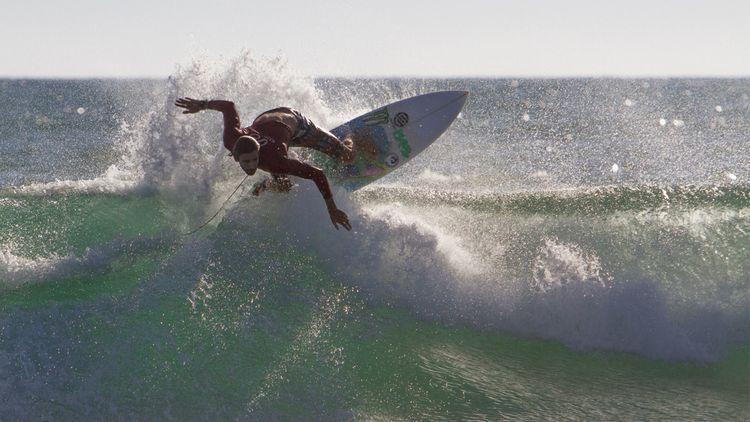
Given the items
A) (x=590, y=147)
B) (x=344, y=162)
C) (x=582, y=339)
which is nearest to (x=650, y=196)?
(x=582, y=339)

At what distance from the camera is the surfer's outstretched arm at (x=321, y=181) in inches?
231

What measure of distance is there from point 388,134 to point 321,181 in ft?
8.75

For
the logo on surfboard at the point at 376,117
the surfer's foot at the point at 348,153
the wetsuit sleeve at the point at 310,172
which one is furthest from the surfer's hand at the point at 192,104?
the logo on surfboard at the point at 376,117

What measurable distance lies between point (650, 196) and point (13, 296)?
740 cm

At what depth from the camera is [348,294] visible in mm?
6887

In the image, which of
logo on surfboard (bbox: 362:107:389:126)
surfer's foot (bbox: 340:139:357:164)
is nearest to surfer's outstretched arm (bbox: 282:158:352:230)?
surfer's foot (bbox: 340:139:357:164)

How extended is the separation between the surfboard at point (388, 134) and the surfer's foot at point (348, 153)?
64 mm

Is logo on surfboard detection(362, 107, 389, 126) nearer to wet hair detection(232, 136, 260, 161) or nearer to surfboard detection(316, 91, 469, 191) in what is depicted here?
surfboard detection(316, 91, 469, 191)

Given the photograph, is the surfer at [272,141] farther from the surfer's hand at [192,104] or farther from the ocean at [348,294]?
the ocean at [348,294]

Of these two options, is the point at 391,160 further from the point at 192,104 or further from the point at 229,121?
the point at 192,104

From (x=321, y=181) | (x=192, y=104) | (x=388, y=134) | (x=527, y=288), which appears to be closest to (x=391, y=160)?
(x=388, y=134)

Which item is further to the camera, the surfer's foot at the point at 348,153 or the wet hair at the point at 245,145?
the surfer's foot at the point at 348,153

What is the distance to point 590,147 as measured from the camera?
24641mm

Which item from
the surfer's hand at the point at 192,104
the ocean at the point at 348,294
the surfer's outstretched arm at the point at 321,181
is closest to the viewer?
the ocean at the point at 348,294
